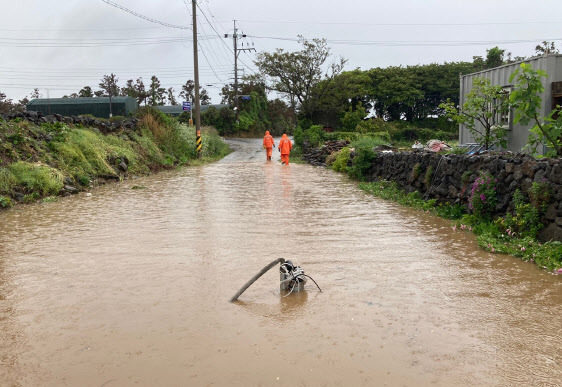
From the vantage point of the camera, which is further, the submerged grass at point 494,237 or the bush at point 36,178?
the bush at point 36,178

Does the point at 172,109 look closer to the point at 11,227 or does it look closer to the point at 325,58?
the point at 325,58

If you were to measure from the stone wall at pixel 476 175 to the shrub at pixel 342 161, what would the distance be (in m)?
6.27

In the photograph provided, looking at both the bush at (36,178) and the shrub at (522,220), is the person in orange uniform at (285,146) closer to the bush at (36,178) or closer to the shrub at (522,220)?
the bush at (36,178)

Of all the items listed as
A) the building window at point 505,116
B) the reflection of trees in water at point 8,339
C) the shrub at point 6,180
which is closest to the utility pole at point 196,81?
the shrub at point 6,180

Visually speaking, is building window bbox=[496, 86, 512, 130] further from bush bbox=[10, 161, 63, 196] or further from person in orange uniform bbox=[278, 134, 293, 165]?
person in orange uniform bbox=[278, 134, 293, 165]

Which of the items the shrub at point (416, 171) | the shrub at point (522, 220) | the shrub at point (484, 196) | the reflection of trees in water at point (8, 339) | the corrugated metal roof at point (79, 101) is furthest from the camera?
the corrugated metal roof at point (79, 101)

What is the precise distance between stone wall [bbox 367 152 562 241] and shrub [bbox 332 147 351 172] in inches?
247

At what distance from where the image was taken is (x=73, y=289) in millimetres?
6004

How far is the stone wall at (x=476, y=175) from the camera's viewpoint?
7.21m

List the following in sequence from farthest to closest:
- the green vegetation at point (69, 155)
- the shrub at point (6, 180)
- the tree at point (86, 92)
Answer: the tree at point (86, 92) → the green vegetation at point (69, 155) → the shrub at point (6, 180)

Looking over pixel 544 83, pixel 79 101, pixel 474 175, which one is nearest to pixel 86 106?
pixel 79 101

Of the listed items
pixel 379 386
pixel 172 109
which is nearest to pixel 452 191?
pixel 379 386

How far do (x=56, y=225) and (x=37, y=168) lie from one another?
4.75 metres

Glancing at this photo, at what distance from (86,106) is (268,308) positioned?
47155 mm
